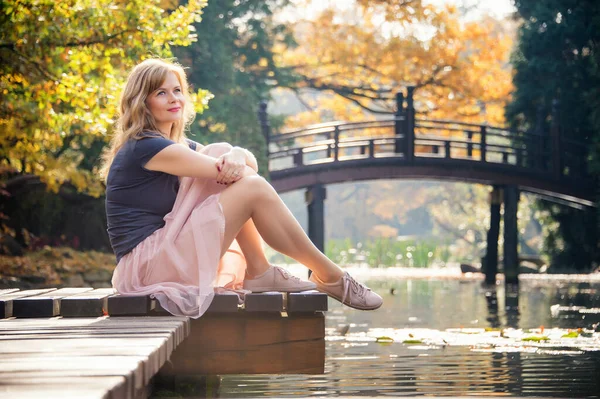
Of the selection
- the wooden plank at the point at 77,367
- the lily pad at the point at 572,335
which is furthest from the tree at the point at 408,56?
the wooden plank at the point at 77,367

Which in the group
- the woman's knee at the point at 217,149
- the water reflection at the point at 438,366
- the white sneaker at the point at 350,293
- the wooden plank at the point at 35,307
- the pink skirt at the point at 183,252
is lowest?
the water reflection at the point at 438,366

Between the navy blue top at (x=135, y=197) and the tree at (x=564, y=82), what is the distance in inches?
645

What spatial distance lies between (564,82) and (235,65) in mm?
6295

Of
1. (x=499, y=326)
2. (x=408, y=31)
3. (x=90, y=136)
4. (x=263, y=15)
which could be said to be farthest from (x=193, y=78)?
(x=499, y=326)

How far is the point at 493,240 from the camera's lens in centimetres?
2034

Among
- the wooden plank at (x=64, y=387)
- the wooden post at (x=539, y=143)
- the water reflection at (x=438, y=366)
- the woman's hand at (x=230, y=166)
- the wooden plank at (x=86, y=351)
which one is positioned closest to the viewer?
the wooden plank at (x=64, y=387)

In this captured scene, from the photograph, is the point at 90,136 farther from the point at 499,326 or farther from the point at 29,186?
the point at 499,326

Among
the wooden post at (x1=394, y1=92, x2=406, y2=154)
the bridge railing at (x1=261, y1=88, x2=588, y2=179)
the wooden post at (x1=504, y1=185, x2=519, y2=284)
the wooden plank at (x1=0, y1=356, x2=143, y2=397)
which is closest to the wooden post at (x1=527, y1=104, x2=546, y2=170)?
the bridge railing at (x1=261, y1=88, x2=588, y2=179)

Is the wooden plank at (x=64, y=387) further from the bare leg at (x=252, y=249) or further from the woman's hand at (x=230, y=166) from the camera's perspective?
the bare leg at (x=252, y=249)

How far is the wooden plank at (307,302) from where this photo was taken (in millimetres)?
4039

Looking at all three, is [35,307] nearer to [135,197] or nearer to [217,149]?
[135,197]

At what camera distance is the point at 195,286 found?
400 centimetres

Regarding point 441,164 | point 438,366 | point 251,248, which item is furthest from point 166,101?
point 441,164

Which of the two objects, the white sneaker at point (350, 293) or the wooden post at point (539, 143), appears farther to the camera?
the wooden post at point (539, 143)
